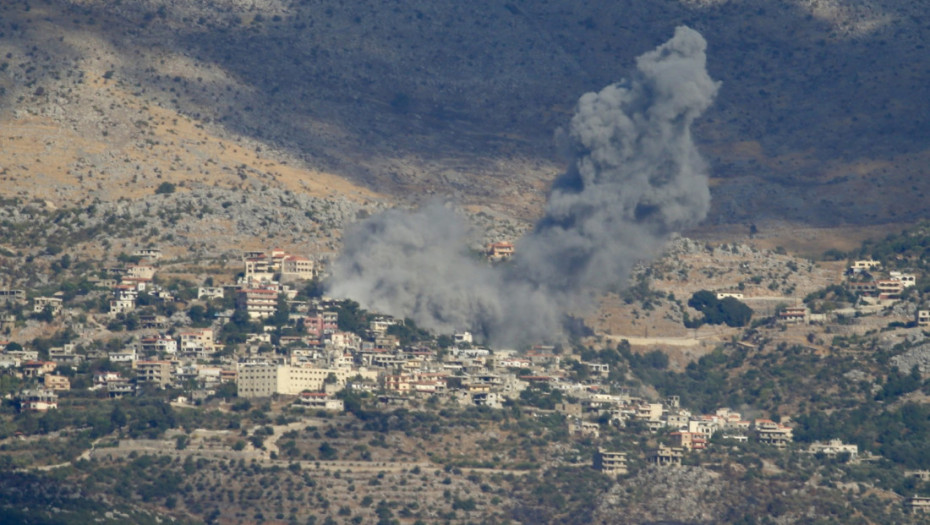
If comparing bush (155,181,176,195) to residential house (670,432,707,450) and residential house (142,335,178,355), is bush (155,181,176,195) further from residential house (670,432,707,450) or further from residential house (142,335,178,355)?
residential house (670,432,707,450)

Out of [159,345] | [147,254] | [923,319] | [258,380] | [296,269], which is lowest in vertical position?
[258,380]

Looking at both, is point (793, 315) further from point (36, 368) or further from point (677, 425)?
point (36, 368)

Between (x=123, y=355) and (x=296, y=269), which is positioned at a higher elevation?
(x=296, y=269)

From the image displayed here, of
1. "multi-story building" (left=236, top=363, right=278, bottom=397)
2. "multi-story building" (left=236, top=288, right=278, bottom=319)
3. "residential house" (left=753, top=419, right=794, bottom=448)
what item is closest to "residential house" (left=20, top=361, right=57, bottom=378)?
"multi-story building" (left=236, top=363, right=278, bottom=397)

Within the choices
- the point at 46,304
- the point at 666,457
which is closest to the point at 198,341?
the point at 46,304

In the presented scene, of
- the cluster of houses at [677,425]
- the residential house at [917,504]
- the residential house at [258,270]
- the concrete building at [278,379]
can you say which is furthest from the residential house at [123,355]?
the residential house at [917,504]

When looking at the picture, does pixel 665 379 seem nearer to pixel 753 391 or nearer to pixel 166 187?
pixel 753 391

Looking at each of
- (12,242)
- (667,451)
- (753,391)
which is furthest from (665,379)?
(12,242)

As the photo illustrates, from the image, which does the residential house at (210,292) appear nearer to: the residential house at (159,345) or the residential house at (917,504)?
the residential house at (159,345)
